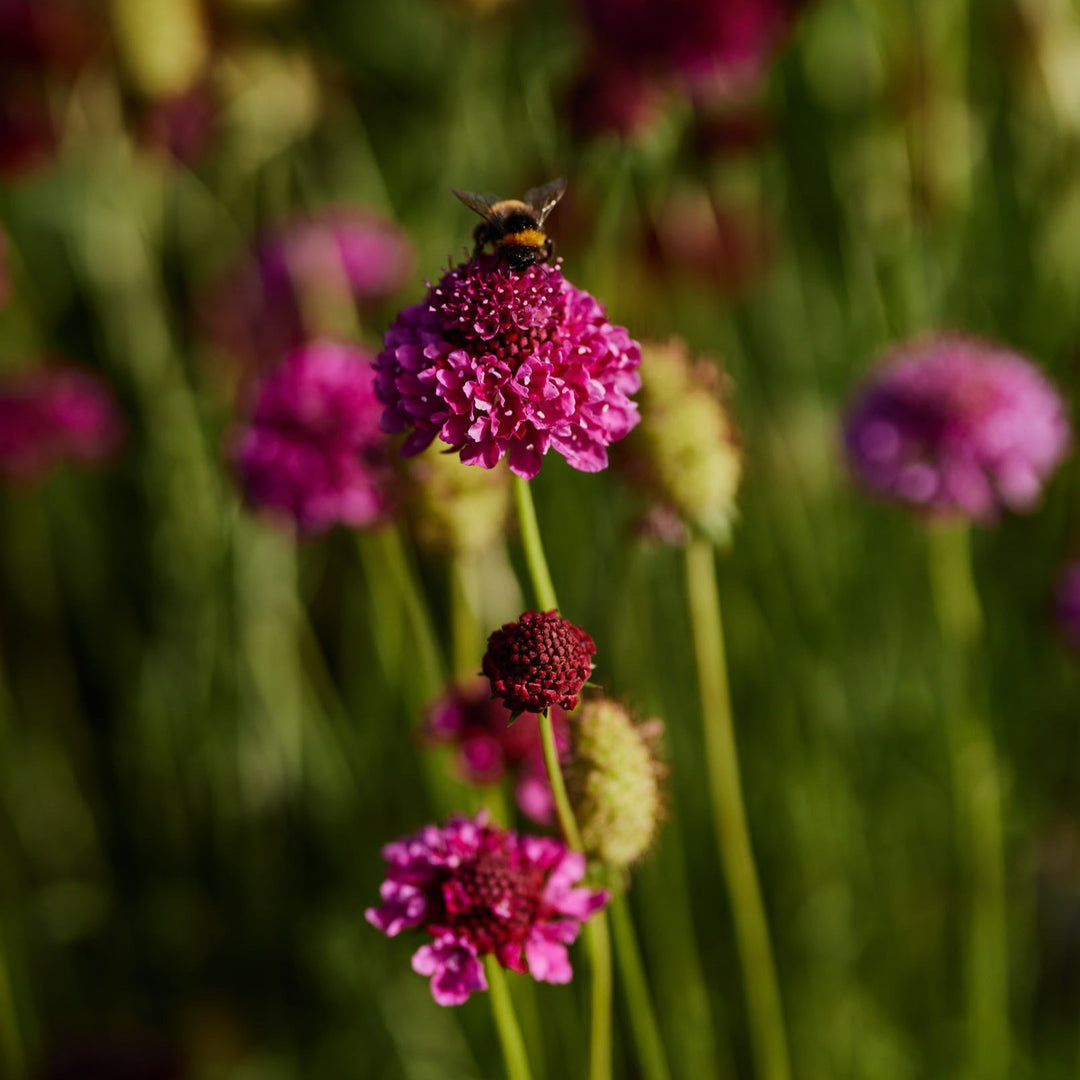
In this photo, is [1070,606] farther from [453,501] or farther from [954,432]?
[453,501]

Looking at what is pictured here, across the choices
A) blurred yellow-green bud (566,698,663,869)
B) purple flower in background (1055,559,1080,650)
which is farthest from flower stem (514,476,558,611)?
purple flower in background (1055,559,1080,650)

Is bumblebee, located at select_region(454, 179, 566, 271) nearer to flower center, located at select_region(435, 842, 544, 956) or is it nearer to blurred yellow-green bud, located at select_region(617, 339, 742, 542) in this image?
blurred yellow-green bud, located at select_region(617, 339, 742, 542)

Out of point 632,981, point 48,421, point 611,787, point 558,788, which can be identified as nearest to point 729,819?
point 632,981

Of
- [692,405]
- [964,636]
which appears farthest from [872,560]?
[692,405]

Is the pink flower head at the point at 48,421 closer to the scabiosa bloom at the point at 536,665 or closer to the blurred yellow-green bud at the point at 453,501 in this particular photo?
the blurred yellow-green bud at the point at 453,501

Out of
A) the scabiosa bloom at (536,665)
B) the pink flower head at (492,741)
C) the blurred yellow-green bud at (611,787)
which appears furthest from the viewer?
the pink flower head at (492,741)

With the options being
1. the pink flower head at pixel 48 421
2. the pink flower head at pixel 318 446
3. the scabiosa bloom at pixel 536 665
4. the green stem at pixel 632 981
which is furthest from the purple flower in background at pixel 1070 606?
the pink flower head at pixel 48 421
